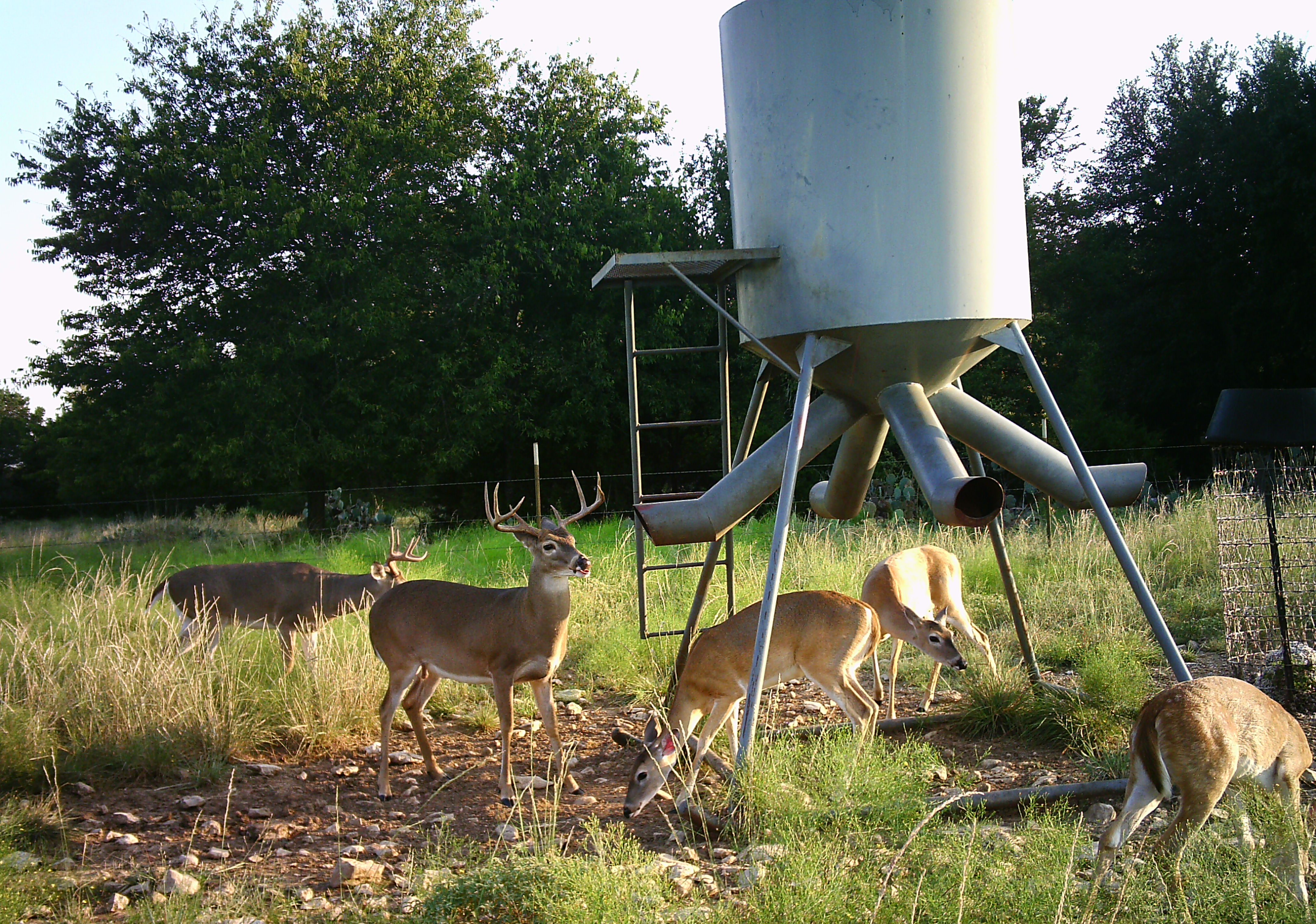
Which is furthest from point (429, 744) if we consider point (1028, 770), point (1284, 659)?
point (1284, 659)

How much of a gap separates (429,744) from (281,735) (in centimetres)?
95

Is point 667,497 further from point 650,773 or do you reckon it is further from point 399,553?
point 399,553

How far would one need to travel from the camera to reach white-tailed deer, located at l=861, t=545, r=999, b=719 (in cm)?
670

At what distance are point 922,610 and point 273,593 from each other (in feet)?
17.0

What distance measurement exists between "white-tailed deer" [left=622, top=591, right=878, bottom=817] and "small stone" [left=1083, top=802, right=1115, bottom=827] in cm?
115

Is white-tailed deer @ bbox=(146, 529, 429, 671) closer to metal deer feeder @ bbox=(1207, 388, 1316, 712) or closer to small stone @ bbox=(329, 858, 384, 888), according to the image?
small stone @ bbox=(329, 858, 384, 888)

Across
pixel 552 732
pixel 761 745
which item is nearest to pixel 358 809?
pixel 552 732

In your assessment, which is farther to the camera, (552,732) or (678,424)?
(678,424)

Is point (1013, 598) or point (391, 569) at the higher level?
point (391, 569)

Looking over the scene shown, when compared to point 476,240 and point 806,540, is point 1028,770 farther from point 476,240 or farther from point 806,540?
point 476,240

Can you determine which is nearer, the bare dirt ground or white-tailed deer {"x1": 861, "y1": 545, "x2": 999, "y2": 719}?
the bare dirt ground

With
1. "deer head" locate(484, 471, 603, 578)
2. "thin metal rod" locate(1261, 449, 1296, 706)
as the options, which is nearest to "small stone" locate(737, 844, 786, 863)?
"deer head" locate(484, 471, 603, 578)

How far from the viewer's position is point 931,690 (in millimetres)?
7172

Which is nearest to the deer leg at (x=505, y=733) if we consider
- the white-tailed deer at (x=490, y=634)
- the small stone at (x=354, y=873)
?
the white-tailed deer at (x=490, y=634)
